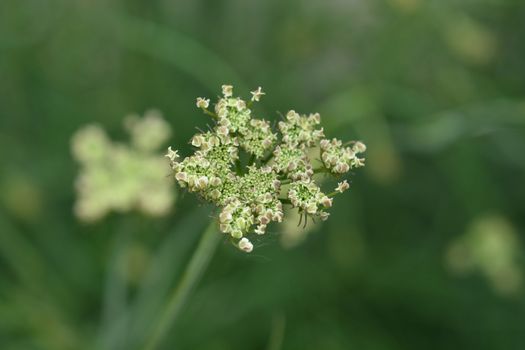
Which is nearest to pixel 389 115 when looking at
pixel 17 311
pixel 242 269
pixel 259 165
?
pixel 242 269

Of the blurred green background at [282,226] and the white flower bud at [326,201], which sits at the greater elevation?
the blurred green background at [282,226]

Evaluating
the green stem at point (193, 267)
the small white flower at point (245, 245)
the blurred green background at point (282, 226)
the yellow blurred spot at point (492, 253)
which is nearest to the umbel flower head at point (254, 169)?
the small white flower at point (245, 245)

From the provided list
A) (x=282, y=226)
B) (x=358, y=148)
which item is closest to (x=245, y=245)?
(x=358, y=148)

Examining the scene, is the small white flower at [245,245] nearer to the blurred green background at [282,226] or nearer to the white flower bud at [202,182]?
the white flower bud at [202,182]

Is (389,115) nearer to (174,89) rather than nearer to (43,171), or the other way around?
(174,89)

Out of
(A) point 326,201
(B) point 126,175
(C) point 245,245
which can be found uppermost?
(B) point 126,175

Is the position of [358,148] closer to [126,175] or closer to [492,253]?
[126,175]

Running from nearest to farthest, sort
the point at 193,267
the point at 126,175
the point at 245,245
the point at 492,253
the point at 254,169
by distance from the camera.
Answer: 1. the point at 245,245
2. the point at 254,169
3. the point at 193,267
4. the point at 126,175
5. the point at 492,253
